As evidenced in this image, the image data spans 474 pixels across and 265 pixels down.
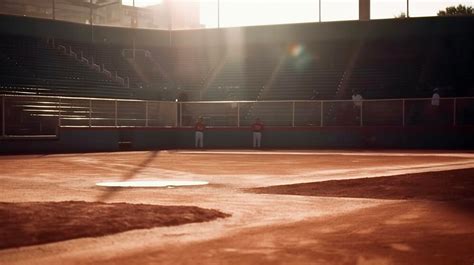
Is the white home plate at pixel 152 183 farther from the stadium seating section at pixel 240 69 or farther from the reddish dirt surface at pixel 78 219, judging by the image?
the stadium seating section at pixel 240 69

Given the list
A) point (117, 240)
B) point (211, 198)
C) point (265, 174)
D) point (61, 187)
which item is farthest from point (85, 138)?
point (117, 240)

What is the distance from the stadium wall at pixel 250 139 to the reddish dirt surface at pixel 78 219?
71.1ft

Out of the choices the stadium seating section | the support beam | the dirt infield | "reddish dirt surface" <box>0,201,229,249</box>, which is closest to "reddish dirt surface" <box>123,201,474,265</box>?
the dirt infield

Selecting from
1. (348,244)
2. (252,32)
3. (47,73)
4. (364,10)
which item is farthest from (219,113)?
(348,244)

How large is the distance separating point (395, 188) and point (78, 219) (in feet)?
22.2

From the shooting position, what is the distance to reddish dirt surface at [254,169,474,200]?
11586 millimetres

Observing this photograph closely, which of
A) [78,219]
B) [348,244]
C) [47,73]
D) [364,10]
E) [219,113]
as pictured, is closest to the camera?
[348,244]

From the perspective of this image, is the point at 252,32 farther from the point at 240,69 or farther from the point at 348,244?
the point at 348,244

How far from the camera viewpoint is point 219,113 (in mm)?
36844

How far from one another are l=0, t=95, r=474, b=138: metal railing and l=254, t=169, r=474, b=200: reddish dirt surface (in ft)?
60.8

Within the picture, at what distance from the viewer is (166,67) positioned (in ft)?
164

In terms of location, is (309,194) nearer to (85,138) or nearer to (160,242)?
(160,242)

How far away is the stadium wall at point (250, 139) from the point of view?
104ft

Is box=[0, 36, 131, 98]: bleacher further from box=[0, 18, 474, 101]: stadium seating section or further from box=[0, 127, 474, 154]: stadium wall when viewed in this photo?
box=[0, 127, 474, 154]: stadium wall
